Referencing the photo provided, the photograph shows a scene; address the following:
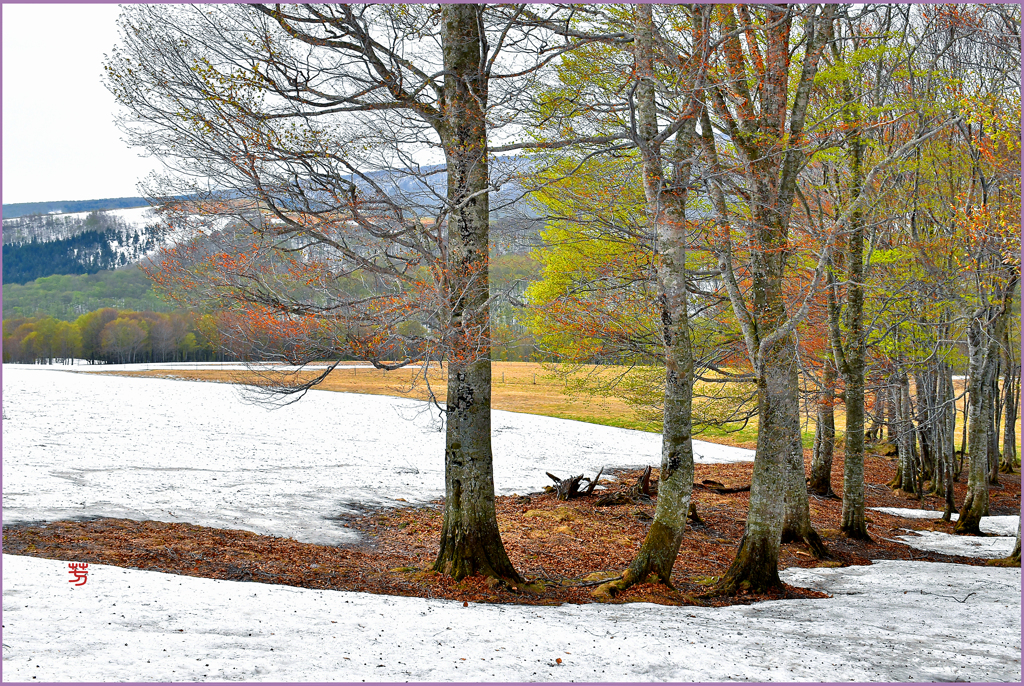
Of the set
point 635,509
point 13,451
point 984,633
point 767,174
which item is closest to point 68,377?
point 13,451

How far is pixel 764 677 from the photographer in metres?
5.51

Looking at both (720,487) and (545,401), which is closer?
(720,487)

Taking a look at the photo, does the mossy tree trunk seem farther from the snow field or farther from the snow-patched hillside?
A: the snow-patched hillside

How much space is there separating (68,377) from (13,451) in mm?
26588

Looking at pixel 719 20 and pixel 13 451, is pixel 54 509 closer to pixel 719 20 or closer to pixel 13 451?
pixel 13 451

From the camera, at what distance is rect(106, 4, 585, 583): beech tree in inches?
294

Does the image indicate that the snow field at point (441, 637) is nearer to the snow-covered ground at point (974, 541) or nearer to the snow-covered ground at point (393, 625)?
the snow-covered ground at point (393, 625)

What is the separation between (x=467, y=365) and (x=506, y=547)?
446 cm

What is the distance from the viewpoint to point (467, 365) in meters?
8.62

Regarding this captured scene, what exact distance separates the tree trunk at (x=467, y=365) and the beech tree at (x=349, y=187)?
19 mm

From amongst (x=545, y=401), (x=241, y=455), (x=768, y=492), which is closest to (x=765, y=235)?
(x=768, y=492)

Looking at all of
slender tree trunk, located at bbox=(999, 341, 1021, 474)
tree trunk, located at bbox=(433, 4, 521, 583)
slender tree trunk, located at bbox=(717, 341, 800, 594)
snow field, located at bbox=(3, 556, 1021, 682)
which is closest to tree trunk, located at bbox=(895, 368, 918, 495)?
slender tree trunk, located at bbox=(999, 341, 1021, 474)

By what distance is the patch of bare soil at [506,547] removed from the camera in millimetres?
8367
